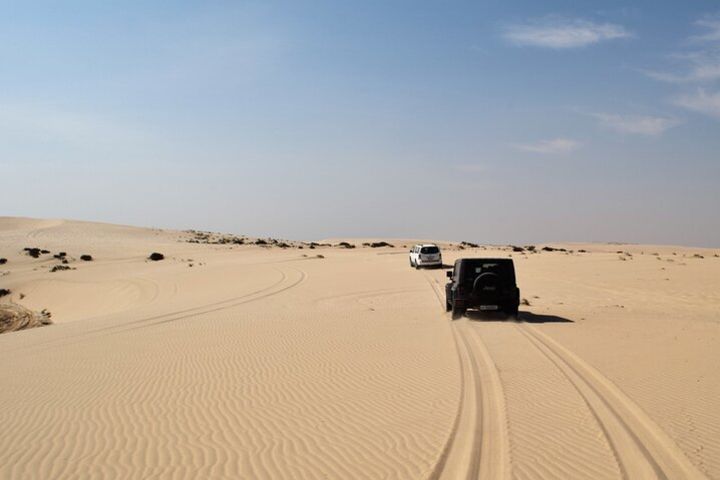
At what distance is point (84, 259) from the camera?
52500 millimetres

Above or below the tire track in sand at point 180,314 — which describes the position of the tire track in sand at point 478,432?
above

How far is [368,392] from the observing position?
9.35m

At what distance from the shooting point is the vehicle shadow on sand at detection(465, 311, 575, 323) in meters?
17.5

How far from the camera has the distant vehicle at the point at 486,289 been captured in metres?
17.2

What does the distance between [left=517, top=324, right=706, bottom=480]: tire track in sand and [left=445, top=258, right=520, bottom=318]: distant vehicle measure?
6.38 metres

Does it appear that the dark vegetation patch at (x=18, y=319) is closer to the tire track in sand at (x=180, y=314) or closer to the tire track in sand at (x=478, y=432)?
the tire track in sand at (x=180, y=314)

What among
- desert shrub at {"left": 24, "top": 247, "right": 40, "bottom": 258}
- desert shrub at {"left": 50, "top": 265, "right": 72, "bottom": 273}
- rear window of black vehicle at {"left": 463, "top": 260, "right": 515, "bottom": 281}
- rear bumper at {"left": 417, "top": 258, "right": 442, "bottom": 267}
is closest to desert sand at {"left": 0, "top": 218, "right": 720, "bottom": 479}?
rear window of black vehicle at {"left": 463, "top": 260, "right": 515, "bottom": 281}

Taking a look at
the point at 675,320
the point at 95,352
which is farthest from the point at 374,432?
the point at 675,320

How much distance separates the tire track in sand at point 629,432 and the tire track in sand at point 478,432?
1.17 metres

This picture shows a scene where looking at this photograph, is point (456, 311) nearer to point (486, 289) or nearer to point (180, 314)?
point (486, 289)

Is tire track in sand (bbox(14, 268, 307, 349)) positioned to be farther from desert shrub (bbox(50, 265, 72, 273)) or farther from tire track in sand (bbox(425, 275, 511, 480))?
desert shrub (bbox(50, 265, 72, 273))

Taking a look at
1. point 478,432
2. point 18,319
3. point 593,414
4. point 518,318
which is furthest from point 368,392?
point 18,319

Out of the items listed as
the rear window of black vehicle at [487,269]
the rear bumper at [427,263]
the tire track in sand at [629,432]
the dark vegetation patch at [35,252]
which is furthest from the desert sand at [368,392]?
the dark vegetation patch at [35,252]

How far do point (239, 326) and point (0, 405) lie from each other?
28.1 ft
